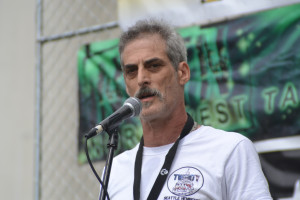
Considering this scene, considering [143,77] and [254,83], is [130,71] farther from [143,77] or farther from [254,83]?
[254,83]

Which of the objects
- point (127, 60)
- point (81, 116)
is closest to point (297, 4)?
point (127, 60)

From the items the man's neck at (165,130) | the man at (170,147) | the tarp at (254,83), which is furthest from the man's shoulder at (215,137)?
the tarp at (254,83)

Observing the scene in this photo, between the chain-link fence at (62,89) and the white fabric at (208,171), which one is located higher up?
the chain-link fence at (62,89)

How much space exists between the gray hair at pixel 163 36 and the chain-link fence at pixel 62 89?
1.79 m

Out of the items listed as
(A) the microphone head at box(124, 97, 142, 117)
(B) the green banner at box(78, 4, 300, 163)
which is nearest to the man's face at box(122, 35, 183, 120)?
(A) the microphone head at box(124, 97, 142, 117)

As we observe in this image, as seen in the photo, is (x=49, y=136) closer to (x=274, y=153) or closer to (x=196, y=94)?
(x=196, y=94)

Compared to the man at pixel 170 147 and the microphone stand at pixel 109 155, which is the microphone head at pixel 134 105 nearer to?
the microphone stand at pixel 109 155

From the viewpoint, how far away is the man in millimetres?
2365

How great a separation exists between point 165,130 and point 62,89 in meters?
2.59

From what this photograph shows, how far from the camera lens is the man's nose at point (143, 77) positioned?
258 centimetres

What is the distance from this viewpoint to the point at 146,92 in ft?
8.53

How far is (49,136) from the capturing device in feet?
16.7

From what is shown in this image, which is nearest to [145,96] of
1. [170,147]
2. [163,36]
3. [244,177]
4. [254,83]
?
[170,147]

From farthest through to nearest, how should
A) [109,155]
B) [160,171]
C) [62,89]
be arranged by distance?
[62,89], [160,171], [109,155]
